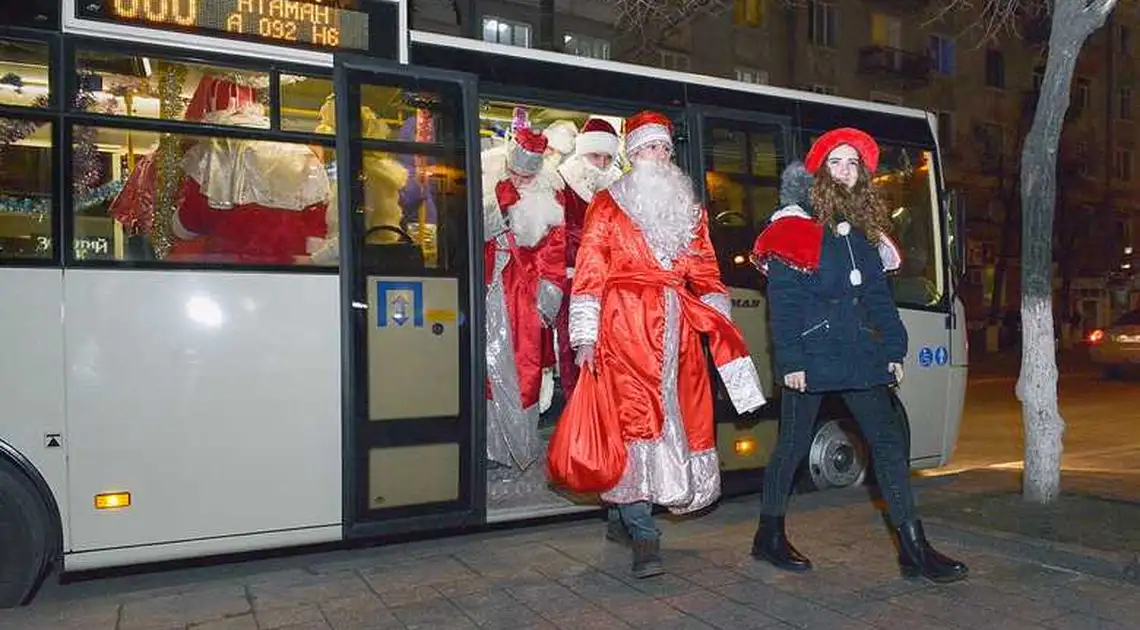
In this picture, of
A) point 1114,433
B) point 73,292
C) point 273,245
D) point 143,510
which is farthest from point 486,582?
point 1114,433

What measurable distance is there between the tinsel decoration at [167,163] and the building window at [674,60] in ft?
82.0

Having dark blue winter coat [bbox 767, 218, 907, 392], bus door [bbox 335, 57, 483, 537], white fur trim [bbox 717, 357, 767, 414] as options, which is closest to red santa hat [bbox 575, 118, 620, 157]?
bus door [bbox 335, 57, 483, 537]

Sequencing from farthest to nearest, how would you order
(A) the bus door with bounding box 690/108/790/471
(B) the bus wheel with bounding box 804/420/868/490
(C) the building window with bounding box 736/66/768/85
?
1. (C) the building window with bounding box 736/66/768/85
2. (B) the bus wheel with bounding box 804/420/868/490
3. (A) the bus door with bounding box 690/108/790/471

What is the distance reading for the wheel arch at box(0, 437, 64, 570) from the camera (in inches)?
170

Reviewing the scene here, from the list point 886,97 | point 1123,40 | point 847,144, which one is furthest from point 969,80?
point 847,144

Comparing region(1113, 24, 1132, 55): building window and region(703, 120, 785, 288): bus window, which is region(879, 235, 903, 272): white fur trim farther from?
region(1113, 24, 1132, 55): building window

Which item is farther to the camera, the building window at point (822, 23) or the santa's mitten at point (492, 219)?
the building window at point (822, 23)

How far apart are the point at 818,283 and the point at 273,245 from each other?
2.72 meters

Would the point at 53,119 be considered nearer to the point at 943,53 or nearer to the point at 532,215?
the point at 532,215

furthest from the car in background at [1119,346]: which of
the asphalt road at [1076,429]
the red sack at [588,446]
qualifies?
the red sack at [588,446]

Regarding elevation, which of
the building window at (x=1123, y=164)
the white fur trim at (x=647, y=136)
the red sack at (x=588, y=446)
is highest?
the building window at (x=1123, y=164)

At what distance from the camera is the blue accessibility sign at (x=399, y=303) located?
5078 mm

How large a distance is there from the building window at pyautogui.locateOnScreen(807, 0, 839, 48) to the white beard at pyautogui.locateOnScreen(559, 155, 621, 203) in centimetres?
2801

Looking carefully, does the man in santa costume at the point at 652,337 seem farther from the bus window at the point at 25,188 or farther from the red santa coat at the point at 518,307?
the bus window at the point at 25,188
